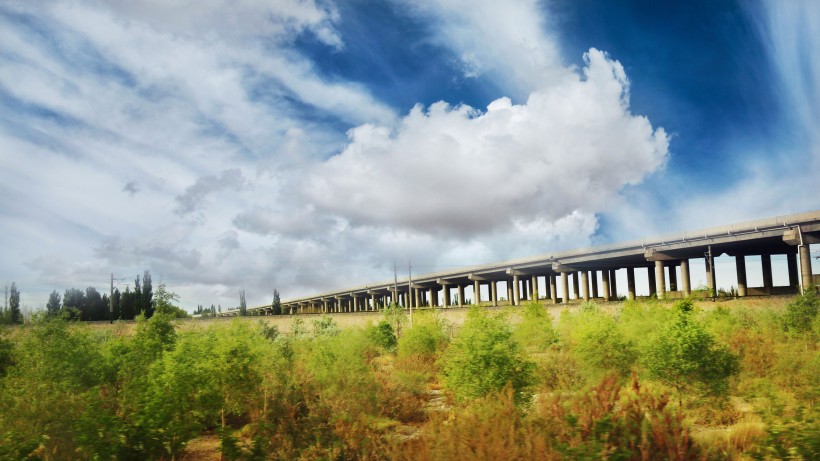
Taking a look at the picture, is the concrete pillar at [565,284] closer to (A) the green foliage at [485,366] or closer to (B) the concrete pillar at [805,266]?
(B) the concrete pillar at [805,266]

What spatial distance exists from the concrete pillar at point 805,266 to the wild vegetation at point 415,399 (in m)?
19.4

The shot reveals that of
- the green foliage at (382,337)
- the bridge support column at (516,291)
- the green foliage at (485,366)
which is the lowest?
the green foliage at (382,337)

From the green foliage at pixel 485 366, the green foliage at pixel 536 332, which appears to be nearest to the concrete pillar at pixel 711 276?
the green foliage at pixel 536 332

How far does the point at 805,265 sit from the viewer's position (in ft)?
120

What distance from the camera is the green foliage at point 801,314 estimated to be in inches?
886

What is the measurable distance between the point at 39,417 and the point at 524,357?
9576mm

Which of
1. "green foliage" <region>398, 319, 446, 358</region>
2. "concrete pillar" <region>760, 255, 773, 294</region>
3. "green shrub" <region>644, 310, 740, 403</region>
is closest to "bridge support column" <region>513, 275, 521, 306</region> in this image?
"concrete pillar" <region>760, 255, 773, 294</region>

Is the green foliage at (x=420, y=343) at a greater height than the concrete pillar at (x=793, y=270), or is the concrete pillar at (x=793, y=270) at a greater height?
the concrete pillar at (x=793, y=270)

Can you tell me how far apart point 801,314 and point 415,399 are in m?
19.8

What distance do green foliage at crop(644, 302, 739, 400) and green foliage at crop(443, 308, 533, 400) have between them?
3436mm

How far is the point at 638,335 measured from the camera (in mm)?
18797

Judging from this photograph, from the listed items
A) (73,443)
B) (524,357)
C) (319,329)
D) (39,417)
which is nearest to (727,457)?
(524,357)

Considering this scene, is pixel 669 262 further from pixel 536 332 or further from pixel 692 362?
pixel 692 362

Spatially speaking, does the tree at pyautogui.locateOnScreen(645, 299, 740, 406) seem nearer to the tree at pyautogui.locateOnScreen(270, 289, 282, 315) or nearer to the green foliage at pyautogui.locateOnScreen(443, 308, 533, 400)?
the green foliage at pyautogui.locateOnScreen(443, 308, 533, 400)
